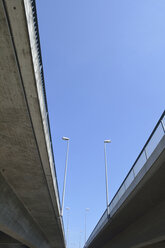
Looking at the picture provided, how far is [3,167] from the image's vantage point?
848 cm

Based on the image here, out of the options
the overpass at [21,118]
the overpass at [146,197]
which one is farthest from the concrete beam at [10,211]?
the overpass at [146,197]

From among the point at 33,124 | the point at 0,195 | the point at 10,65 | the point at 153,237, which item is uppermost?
the point at 10,65

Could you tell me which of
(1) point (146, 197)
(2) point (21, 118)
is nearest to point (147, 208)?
(1) point (146, 197)

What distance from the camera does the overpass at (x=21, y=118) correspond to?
4031 millimetres

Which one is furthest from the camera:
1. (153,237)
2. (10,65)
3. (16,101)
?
(153,237)

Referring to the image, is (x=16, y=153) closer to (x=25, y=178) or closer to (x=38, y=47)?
(x=25, y=178)

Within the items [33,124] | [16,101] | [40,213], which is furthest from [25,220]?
[16,101]

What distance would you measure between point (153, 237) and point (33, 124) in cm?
1015

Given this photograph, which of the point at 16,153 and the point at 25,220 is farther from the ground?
the point at 16,153

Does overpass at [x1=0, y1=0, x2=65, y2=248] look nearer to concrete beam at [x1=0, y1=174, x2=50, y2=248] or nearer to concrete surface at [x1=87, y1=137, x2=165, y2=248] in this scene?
concrete beam at [x1=0, y1=174, x2=50, y2=248]

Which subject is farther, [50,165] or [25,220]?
[25,220]

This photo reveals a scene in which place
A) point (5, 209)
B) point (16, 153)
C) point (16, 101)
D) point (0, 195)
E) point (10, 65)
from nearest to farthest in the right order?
point (10, 65)
point (16, 101)
point (16, 153)
point (0, 195)
point (5, 209)

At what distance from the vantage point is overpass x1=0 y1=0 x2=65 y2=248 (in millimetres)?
4031

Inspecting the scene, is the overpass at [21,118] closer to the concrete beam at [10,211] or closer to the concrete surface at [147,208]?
the concrete beam at [10,211]
